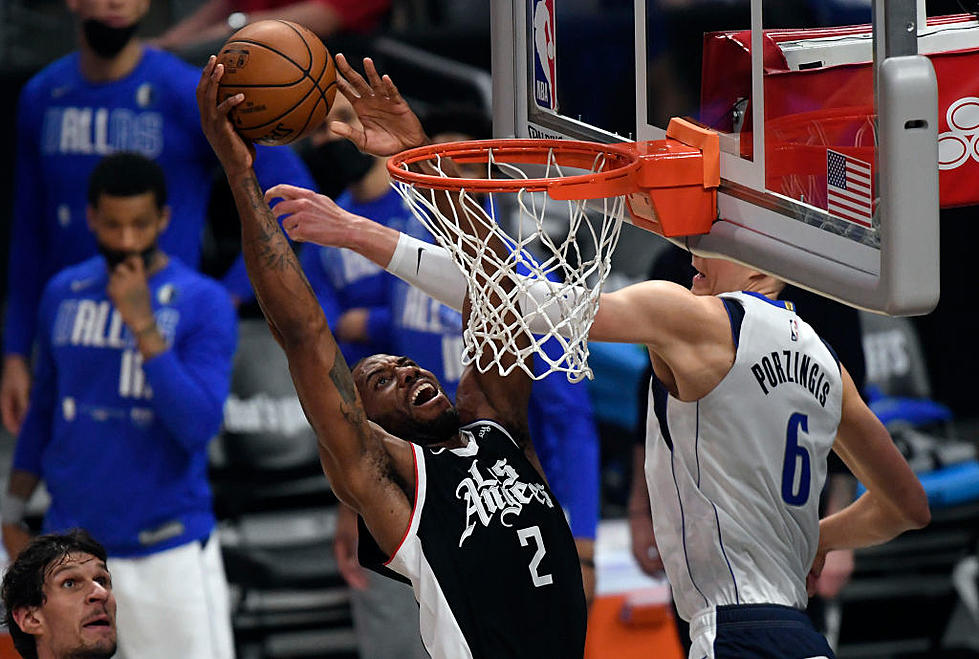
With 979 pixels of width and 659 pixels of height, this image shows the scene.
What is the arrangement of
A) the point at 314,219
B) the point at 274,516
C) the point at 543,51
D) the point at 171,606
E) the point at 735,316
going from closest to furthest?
the point at 314,219
the point at 735,316
the point at 543,51
the point at 171,606
the point at 274,516

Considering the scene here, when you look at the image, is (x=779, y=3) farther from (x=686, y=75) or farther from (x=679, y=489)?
(x=679, y=489)

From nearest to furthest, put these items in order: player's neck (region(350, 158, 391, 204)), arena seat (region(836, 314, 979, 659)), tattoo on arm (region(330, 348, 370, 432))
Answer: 1. tattoo on arm (region(330, 348, 370, 432))
2. player's neck (region(350, 158, 391, 204))
3. arena seat (region(836, 314, 979, 659))

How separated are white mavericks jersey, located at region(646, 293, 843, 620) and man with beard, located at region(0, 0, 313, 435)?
310 centimetres

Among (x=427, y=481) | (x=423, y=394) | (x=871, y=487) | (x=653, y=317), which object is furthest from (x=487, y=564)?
(x=871, y=487)

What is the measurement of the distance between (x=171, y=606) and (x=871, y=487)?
260 cm

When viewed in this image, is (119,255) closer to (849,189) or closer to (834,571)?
(834,571)

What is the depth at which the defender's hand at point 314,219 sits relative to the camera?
11.2 feet

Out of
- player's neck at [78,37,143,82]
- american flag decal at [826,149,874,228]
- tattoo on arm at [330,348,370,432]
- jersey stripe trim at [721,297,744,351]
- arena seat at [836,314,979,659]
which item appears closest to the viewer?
american flag decal at [826,149,874,228]

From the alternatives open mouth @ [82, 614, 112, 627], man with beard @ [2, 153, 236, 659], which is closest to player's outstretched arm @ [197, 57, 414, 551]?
open mouth @ [82, 614, 112, 627]

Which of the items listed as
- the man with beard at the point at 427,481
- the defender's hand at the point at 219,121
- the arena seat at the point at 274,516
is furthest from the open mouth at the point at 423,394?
the arena seat at the point at 274,516

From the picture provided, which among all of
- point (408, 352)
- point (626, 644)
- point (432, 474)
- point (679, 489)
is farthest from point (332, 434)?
point (626, 644)

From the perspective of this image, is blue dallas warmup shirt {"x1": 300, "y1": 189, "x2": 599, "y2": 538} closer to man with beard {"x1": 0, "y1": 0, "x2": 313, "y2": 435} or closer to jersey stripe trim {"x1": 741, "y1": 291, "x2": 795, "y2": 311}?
man with beard {"x1": 0, "y1": 0, "x2": 313, "y2": 435}

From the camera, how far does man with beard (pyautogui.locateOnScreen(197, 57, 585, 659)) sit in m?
3.24

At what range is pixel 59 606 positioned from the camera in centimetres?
373
